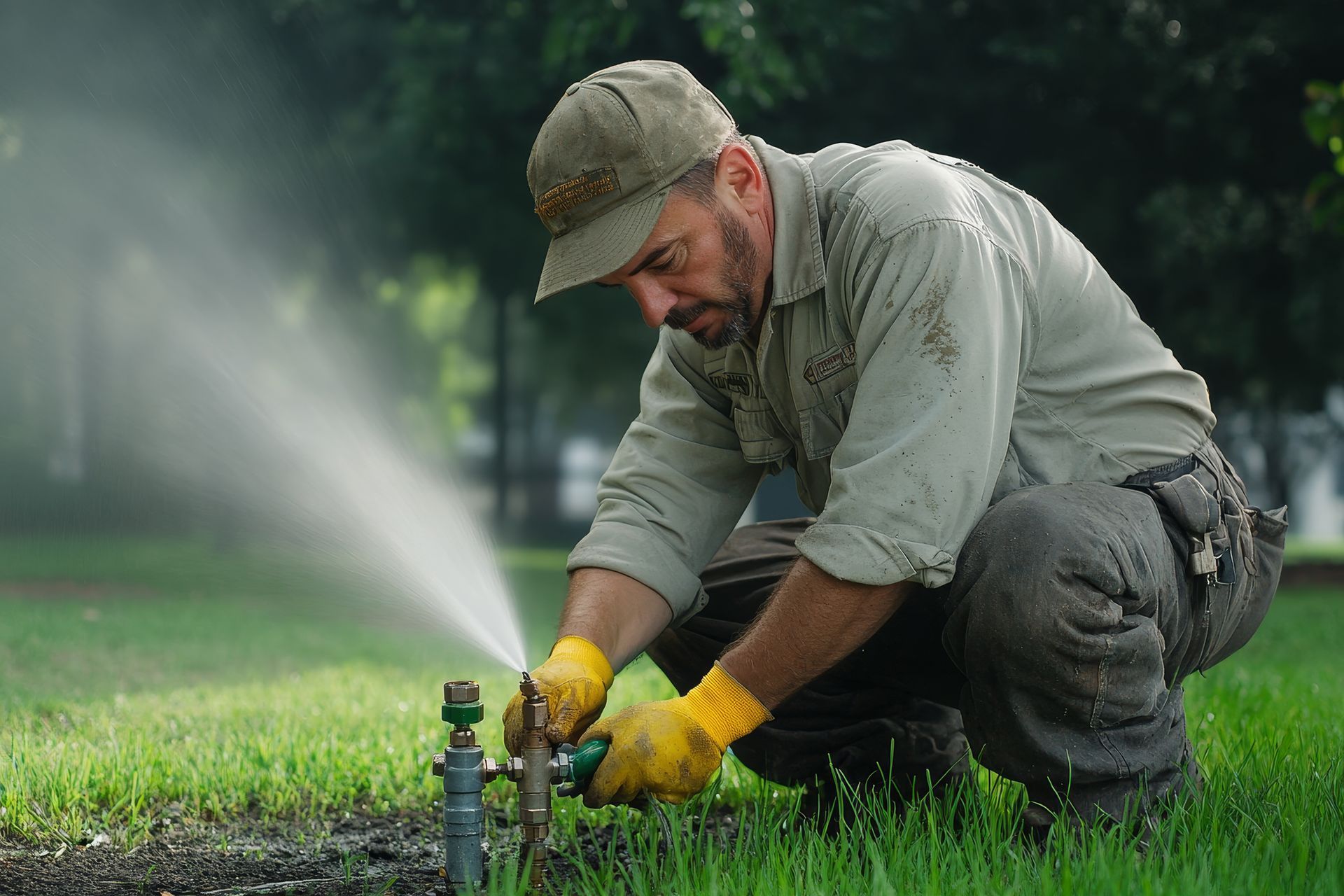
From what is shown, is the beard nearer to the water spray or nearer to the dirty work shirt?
the dirty work shirt

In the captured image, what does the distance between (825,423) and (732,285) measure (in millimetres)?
380

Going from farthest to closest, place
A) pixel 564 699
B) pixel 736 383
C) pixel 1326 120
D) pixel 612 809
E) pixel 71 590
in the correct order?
pixel 71 590, pixel 1326 120, pixel 612 809, pixel 736 383, pixel 564 699

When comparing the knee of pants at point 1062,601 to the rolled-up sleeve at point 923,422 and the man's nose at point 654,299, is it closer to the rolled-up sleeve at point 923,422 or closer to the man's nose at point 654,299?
the rolled-up sleeve at point 923,422

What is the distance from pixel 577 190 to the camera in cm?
257

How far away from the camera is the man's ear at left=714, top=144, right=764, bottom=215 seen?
8.60 feet

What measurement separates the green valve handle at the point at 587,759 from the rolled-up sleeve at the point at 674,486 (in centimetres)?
57

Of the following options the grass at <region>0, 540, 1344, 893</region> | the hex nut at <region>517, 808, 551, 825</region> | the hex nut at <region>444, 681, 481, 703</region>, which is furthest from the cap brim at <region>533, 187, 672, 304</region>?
the grass at <region>0, 540, 1344, 893</region>

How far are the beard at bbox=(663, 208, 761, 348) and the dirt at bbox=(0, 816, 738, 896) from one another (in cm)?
105

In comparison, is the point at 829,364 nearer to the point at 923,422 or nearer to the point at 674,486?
the point at 923,422

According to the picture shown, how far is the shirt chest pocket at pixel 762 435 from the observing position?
293 centimetres

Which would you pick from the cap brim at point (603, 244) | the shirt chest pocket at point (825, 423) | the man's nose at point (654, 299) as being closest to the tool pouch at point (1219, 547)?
the shirt chest pocket at point (825, 423)

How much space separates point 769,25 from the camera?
984 cm

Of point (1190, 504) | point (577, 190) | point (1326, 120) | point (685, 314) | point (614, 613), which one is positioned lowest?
point (614, 613)

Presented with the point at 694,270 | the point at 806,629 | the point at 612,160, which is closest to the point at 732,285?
the point at 694,270
